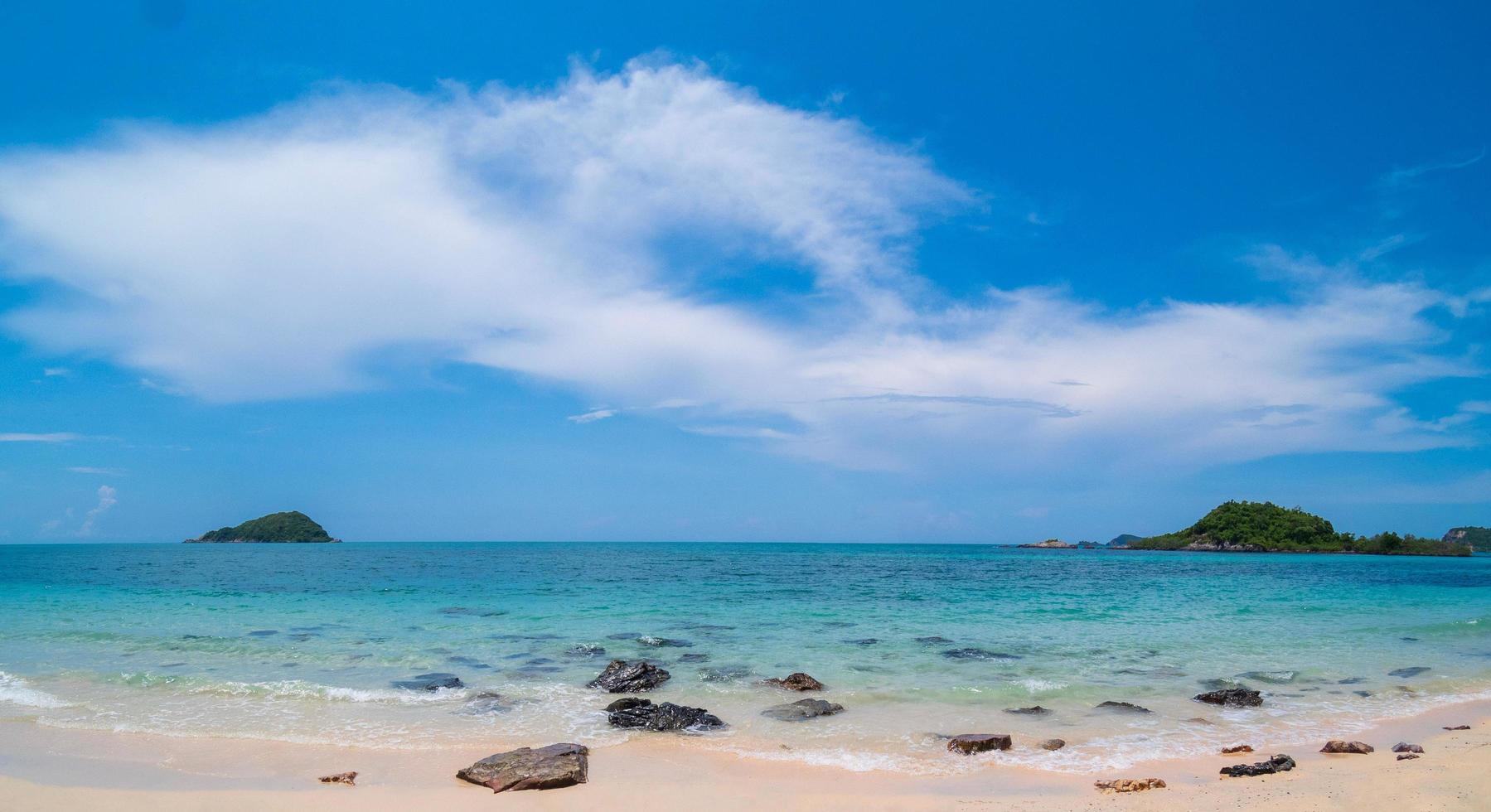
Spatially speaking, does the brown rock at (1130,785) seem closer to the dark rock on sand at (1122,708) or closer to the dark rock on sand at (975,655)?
the dark rock on sand at (1122,708)

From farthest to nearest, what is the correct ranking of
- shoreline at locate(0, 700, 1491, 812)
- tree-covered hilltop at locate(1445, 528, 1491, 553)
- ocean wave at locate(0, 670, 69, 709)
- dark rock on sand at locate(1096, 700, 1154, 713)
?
tree-covered hilltop at locate(1445, 528, 1491, 553)
ocean wave at locate(0, 670, 69, 709)
dark rock on sand at locate(1096, 700, 1154, 713)
shoreline at locate(0, 700, 1491, 812)

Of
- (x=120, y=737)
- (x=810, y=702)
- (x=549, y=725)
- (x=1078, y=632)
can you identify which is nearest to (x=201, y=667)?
(x=120, y=737)

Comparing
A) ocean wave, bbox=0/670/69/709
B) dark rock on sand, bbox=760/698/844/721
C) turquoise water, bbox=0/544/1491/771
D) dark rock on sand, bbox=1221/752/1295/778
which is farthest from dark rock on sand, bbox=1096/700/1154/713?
ocean wave, bbox=0/670/69/709

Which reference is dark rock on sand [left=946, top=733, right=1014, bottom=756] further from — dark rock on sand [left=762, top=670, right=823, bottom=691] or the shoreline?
dark rock on sand [left=762, top=670, right=823, bottom=691]

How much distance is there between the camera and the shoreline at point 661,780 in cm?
853

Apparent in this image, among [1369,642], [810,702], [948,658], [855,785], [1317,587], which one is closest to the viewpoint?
[855,785]

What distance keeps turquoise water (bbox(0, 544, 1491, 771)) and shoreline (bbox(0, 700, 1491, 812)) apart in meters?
0.66

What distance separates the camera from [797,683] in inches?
595

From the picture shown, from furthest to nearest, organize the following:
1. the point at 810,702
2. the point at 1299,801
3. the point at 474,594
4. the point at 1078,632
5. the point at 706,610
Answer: the point at 474,594 → the point at 706,610 → the point at 1078,632 → the point at 810,702 → the point at 1299,801

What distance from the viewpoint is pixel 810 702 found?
13.6 meters

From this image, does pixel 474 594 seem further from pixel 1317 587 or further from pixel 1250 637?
pixel 1317 587

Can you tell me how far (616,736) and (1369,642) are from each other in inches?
905

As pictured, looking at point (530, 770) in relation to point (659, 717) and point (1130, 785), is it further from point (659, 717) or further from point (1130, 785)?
point (1130, 785)

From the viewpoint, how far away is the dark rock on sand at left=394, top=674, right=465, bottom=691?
15.0 m
